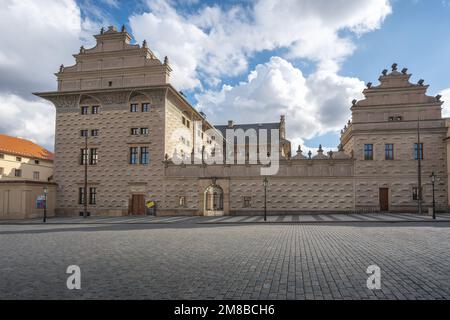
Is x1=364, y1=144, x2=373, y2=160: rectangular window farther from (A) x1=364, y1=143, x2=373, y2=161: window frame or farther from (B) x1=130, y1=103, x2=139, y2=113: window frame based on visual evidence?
(B) x1=130, y1=103, x2=139, y2=113: window frame

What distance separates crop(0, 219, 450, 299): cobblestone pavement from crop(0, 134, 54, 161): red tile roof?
2974cm

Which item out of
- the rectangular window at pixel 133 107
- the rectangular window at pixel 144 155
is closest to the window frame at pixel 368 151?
the rectangular window at pixel 144 155

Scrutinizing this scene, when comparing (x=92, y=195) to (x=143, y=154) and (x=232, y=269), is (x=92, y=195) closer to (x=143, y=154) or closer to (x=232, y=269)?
(x=143, y=154)

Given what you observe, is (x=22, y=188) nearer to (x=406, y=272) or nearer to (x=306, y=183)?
(x=306, y=183)

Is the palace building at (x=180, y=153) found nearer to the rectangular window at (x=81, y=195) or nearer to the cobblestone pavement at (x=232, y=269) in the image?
the rectangular window at (x=81, y=195)

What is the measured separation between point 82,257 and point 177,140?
76.6ft

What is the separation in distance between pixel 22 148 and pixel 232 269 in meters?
41.0

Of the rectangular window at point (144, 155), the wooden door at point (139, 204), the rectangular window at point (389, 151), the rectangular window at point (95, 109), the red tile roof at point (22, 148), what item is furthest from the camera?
the red tile roof at point (22, 148)

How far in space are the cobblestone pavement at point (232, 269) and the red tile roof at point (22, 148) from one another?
29.7 meters

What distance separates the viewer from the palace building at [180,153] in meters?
26.8

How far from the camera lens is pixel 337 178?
89.4 feet

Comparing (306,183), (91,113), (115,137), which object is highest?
(91,113)
